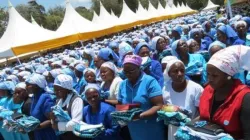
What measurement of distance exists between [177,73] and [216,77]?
1019mm

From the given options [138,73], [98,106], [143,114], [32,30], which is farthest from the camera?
[32,30]

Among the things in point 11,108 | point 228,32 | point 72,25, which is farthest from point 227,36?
point 72,25

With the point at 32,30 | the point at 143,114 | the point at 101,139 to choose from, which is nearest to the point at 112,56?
the point at 101,139

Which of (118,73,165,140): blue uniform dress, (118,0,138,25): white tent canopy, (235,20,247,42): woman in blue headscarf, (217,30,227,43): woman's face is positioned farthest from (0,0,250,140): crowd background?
(118,0,138,25): white tent canopy

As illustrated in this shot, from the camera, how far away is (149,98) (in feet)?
11.2

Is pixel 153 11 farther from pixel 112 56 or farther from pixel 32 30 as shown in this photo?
pixel 112 56

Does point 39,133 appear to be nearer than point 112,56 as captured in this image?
Yes

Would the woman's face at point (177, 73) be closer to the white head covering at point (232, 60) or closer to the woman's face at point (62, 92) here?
the white head covering at point (232, 60)

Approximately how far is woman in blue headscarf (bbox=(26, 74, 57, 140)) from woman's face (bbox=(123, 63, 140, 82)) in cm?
133

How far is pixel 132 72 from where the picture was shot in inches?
→ 137

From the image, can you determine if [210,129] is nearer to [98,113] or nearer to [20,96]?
[98,113]

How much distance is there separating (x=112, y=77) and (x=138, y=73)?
42.2 inches

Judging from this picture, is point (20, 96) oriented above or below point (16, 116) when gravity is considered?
above

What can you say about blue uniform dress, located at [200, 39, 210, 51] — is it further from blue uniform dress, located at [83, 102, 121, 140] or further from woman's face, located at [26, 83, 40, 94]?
woman's face, located at [26, 83, 40, 94]
